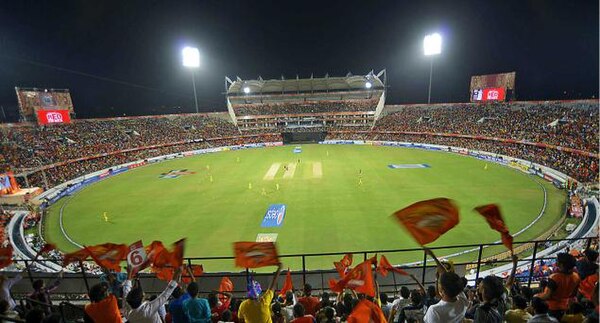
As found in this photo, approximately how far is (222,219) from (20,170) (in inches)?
1171

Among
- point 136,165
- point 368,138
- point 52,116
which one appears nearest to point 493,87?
point 368,138

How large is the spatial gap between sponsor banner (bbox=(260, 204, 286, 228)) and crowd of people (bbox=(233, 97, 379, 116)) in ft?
181

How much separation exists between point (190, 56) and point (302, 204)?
6356 centimetres

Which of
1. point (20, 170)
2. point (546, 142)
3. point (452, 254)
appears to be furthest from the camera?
point (546, 142)

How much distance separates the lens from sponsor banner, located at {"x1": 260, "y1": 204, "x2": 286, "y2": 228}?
74.7ft

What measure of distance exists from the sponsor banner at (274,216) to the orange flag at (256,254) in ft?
54.0

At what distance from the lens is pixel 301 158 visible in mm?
50438

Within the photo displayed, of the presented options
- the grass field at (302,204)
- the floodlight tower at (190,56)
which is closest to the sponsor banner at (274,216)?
the grass field at (302,204)

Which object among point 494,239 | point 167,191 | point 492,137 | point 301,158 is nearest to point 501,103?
point 492,137

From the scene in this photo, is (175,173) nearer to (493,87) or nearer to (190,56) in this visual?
(190,56)

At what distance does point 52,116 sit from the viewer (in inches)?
1983

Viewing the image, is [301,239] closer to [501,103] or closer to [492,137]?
[492,137]

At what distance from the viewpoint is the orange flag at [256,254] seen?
6.13 m

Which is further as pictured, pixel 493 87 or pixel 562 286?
pixel 493 87
